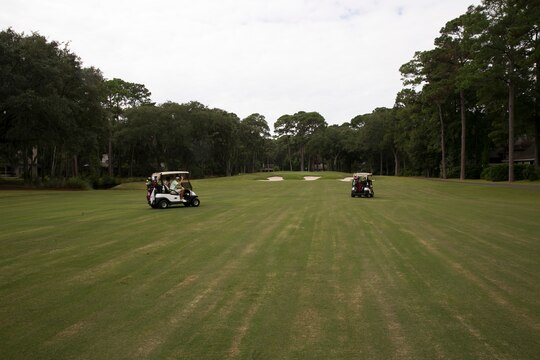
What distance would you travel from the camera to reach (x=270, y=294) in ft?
20.0

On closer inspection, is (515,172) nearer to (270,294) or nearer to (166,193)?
(166,193)

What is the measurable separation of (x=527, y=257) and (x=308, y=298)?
5433 mm

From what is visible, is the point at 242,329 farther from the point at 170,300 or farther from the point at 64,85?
the point at 64,85

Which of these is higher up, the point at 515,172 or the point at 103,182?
the point at 515,172

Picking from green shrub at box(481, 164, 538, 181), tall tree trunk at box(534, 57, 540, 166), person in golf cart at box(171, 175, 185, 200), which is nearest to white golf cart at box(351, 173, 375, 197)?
person in golf cart at box(171, 175, 185, 200)

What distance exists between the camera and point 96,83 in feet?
145

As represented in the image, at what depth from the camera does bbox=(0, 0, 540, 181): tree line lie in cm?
3525

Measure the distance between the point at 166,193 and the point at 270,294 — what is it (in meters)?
14.7

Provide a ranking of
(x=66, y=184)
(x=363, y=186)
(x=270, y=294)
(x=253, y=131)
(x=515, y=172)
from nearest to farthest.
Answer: (x=270, y=294)
(x=363, y=186)
(x=515, y=172)
(x=66, y=184)
(x=253, y=131)

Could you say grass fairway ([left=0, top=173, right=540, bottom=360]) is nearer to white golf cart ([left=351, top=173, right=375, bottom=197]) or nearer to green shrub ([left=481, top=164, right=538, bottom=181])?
white golf cart ([left=351, top=173, right=375, bottom=197])

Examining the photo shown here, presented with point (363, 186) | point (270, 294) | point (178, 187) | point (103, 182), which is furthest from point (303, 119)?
point (270, 294)

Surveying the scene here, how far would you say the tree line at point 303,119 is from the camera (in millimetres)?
35250

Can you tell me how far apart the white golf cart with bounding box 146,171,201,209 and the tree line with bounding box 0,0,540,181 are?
61.9 feet

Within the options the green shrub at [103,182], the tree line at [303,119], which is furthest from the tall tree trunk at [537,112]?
the green shrub at [103,182]
